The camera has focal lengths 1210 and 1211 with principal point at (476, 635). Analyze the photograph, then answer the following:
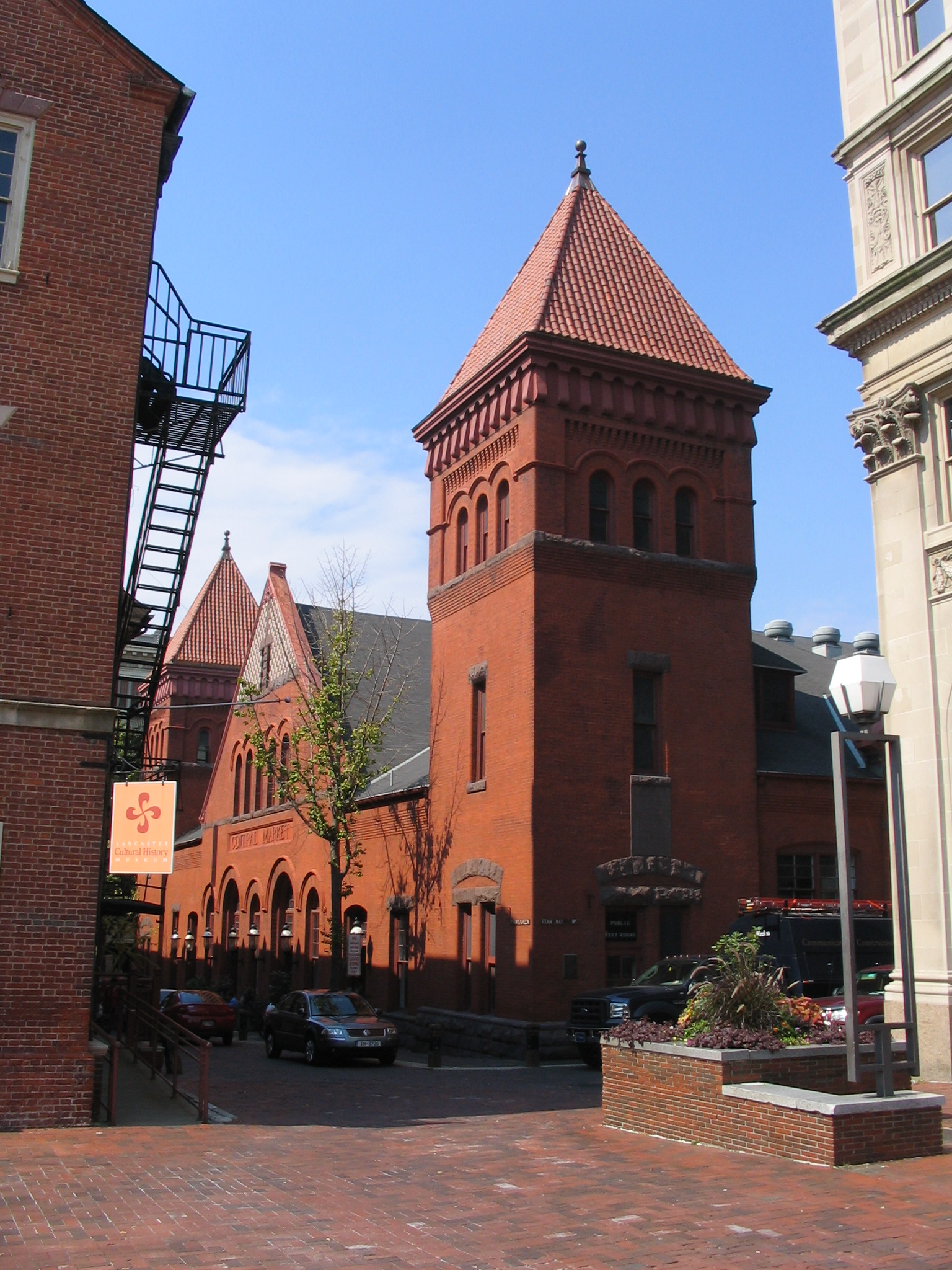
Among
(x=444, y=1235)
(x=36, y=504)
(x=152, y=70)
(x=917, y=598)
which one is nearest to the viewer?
(x=444, y=1235)

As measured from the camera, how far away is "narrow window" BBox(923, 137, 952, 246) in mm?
18234

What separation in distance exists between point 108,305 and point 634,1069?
35.7 feet

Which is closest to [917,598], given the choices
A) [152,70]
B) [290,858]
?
[152,70]

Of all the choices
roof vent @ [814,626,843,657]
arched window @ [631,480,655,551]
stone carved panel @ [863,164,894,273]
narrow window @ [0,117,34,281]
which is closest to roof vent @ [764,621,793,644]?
roof vent @ [814,626,843,657]

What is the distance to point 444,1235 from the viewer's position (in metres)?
8.41

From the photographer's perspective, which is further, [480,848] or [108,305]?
[480,848]

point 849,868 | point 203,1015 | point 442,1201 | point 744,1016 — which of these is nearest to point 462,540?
point 203,1015

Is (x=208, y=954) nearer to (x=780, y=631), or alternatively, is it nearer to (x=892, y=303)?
(x=780, y=631)

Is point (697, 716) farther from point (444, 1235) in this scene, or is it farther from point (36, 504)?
point (444, 1235)

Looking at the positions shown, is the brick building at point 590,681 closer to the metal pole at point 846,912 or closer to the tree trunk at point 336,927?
the tree trunk at point 336,927

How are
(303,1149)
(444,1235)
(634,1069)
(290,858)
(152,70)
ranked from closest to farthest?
(444,1235) < (303,1149) < (634,1069) < (152,70) < (290,858)

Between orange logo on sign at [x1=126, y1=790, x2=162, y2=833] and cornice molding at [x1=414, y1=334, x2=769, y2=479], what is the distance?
14819 millimetres

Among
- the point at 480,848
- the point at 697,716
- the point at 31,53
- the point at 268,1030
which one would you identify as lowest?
the point at 268,1030

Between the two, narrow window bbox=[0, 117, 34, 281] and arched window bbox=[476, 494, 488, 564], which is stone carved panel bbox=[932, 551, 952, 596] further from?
narrow window bbox=[0, 117, 34, 281]
